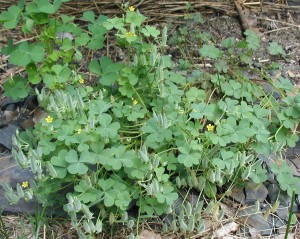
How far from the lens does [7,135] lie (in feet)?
10.2

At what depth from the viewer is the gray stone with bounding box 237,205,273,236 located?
2.76 meters

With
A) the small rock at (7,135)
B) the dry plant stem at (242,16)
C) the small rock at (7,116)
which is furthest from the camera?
the dry plant stem at (242,16)

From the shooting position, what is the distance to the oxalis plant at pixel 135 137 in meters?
2.51

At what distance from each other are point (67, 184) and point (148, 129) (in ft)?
1.41

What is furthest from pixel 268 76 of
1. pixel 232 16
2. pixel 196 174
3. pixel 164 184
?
pixel 164 184

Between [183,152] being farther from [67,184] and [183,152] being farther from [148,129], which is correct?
[67,184]

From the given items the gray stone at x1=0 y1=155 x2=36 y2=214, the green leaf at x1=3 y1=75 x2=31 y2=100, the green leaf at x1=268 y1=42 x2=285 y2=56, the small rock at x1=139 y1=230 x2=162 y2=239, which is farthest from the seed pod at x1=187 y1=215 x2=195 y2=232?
the green leaf at x1=268 y1=42 x2=285 y2=56

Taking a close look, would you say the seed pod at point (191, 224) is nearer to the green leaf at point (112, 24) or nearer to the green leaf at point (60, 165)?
the green leaf at point (60, 165)

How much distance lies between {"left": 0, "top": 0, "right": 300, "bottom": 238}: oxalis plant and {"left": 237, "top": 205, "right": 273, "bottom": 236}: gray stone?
0.15 metres

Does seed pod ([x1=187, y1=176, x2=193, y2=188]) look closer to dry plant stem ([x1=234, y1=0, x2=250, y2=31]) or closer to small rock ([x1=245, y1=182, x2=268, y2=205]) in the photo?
small rock ([x1=245, y1=182, x2=268, y2=205])

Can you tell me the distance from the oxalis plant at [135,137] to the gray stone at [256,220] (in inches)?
5.7

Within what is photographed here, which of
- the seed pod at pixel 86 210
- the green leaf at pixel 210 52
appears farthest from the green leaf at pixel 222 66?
the seed pod at pixel 86 210

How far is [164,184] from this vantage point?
2.59m

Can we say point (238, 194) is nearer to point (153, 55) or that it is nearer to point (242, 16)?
point (153, 55)
